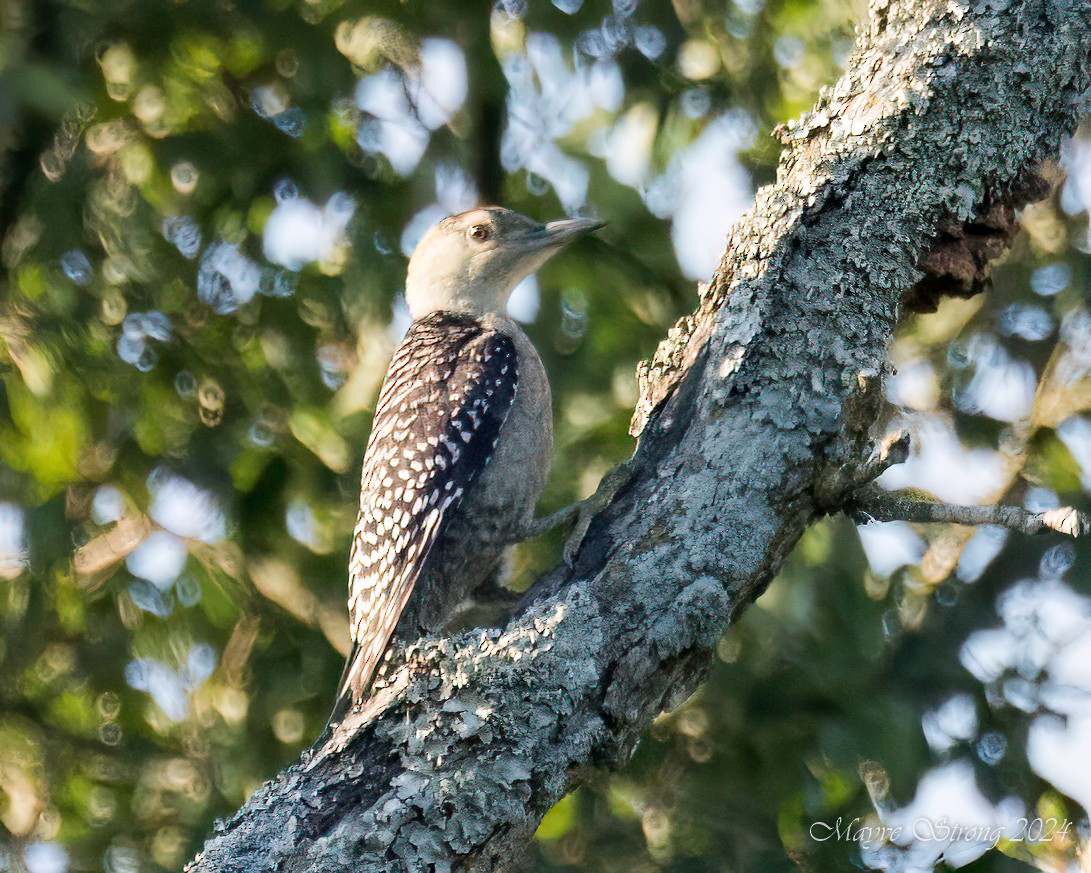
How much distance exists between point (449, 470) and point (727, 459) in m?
1.79

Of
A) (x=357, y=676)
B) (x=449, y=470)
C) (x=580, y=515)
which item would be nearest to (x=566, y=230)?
(x=449, y=470)

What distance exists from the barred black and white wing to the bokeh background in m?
0.16

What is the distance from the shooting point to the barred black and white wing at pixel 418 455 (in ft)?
14.6

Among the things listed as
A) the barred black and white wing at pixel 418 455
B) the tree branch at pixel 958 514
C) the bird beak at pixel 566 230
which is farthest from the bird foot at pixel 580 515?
the bird beak at pixel 566 230

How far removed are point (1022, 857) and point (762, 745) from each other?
3.27 ft

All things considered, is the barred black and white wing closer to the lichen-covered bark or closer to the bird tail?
the bird tail

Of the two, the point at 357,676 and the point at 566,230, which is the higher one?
the point at 566,230

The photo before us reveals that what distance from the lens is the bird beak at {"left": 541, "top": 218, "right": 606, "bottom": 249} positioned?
4.90 m

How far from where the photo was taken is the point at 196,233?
17.3 feet

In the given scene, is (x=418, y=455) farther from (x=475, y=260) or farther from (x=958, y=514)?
(x=958, y=514)

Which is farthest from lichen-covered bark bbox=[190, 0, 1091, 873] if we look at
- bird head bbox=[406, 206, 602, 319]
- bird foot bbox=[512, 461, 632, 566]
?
bird head bbox=[406, 206, 602, 319]

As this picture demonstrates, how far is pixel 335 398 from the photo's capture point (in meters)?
5.00

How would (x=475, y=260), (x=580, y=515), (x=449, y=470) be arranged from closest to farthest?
(x=580, y=515) → (x=449, y=470) → (x=475, y=260)

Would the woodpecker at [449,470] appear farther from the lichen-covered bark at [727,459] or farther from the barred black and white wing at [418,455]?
the lichen-covered bark at [727,459]
